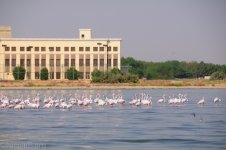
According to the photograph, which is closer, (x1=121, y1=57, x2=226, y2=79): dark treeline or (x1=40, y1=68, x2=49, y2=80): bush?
(x1=40, y1=68, x2=49, y2=80): bush

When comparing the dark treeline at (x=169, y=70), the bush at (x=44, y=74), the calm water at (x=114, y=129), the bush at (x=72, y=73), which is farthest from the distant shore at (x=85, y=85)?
the calm water at (x=114, y=129)

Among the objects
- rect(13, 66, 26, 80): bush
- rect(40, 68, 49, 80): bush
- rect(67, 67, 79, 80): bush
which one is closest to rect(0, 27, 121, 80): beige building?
rect(13, 66, 26, 80): bush

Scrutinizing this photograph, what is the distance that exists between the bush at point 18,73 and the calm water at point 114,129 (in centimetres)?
7913

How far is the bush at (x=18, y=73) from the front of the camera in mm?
133625

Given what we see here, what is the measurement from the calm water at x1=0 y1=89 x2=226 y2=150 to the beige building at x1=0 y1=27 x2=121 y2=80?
84277 millimetres

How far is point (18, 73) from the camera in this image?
13350 cm

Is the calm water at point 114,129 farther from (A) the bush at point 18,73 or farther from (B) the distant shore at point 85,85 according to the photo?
(A) the bush at point 18,73

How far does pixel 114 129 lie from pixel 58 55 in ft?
333

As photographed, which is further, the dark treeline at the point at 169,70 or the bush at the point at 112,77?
the dark treeline at the point at 169,70

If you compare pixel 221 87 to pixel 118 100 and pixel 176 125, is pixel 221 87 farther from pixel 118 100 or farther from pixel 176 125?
pixel 176 125

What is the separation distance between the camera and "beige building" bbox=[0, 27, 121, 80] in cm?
13900

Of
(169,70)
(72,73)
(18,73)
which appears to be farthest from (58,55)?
(169,70)

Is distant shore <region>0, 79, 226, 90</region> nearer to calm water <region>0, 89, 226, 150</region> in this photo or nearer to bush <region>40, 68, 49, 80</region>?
bush <region>40, 68, 49, 80</region>

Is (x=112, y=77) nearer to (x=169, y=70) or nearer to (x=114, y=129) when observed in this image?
(x=169, y=70)
